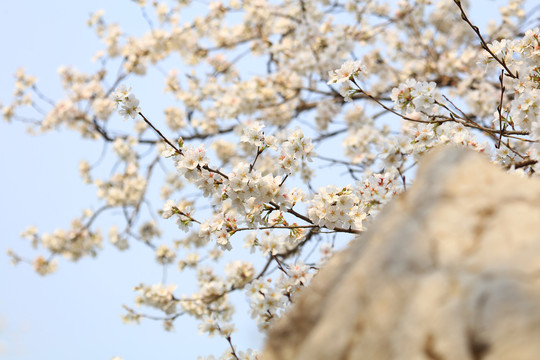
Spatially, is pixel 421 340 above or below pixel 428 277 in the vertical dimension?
below

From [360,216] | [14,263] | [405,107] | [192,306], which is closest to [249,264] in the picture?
[192,306]

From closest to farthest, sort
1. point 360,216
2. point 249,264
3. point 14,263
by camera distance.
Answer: point 360,216 < point 249,264 < point 14,263

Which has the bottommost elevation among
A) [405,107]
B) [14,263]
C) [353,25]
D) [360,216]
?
[360,216]

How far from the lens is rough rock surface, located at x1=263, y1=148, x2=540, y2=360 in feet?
3.70

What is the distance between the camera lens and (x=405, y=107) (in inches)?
145

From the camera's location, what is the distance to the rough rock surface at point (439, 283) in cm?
113

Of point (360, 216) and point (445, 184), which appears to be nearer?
point (445, 184)

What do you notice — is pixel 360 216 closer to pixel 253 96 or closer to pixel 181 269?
pixel 181 269

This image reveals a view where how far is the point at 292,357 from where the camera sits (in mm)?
1350

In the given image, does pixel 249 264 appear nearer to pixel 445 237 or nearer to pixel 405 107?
pixel 405 107

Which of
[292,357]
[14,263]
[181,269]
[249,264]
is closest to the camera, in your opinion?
[292,357]

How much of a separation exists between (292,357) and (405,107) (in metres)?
2.72

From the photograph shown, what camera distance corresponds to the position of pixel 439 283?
1207 millimetres

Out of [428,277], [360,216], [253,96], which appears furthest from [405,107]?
[253,96]
